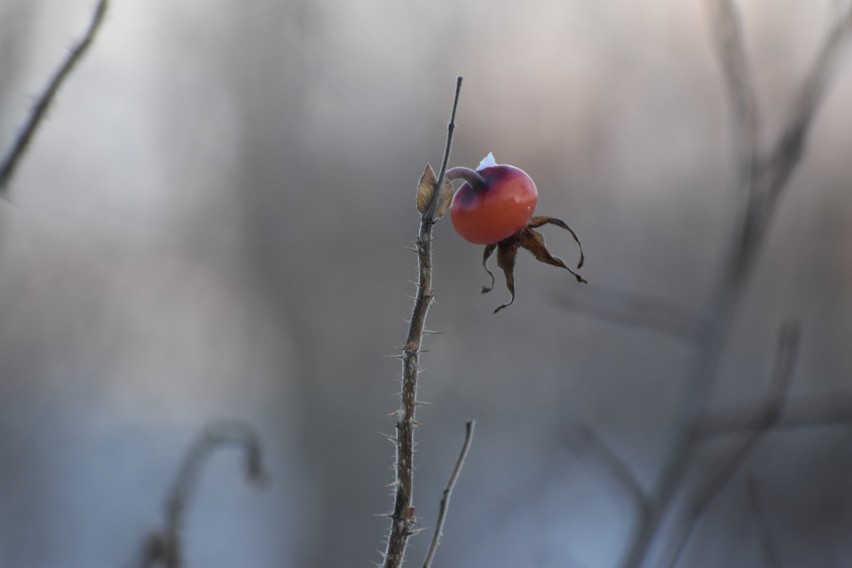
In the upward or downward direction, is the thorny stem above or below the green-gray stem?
below

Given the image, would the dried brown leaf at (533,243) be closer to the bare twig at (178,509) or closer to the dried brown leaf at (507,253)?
the dried brown leaf at (507,253)

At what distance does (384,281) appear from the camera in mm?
7414

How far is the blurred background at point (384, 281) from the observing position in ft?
16.9

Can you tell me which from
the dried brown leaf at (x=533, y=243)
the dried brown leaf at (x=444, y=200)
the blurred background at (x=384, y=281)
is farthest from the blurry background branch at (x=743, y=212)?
the blurred background at (x=384, y=281)

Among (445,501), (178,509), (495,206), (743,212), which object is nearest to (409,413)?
(445,501)

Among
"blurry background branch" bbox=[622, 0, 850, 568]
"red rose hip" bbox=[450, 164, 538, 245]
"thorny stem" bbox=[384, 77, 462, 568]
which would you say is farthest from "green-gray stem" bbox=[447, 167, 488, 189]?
"blurry background branch" bbox=[622, 0, 850, 568]

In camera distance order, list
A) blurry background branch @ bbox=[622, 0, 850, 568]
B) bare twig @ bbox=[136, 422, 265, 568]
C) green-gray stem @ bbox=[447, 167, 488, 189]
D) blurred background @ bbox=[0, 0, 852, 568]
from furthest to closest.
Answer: blurred background @ bbox=[0, 0, 852, 568] → blurry background branch @ bbox=[622, 0, 850, 568] → bare twig @ bbox=[136, 422, 265, 568] → green-gray stem @ bbox=[447, 167, 488, 189]

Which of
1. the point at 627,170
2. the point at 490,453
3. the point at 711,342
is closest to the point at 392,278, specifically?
the point at 490,453

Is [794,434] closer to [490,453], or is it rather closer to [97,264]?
[490,453]

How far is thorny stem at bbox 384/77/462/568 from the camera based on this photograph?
2.28ft

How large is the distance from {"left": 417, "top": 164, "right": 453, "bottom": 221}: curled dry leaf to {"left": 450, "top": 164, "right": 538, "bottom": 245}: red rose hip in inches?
5.4

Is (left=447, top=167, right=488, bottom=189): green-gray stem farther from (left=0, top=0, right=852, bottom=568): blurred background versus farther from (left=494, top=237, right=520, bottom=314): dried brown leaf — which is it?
(left=0, top=0, right=852, bottom=568): blurred background

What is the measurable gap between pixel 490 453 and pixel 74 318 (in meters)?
4.38

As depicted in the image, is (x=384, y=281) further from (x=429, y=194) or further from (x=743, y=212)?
(x=429, y=194)
